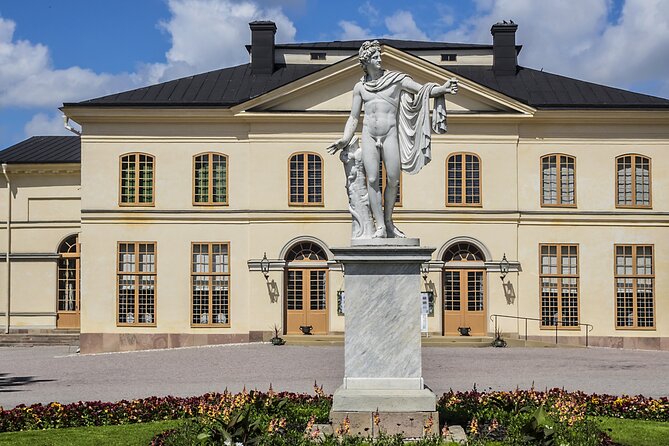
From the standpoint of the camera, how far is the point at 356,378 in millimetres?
11266

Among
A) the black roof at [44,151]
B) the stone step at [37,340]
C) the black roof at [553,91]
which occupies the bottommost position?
the stone step at [37,340]

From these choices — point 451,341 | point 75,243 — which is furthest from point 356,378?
point 75,243

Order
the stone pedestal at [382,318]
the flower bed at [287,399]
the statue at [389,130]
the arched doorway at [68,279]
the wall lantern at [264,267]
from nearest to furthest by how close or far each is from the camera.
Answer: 1. the stone pedestal at [382,318]
2. the statue at [389,130]
3. the flower bed at [287,399]
4. the wall lantern at [264,267]
5. the arched doorway at [68,279]

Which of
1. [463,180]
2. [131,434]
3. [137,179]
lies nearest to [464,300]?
[463,180]

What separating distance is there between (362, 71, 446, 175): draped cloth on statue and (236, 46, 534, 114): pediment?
1975cm

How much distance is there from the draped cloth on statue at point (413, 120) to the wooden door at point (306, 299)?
20.2 meters

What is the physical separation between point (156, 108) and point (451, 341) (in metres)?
12.2

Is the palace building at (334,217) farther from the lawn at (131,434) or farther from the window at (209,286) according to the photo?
the lawn at (131,434)

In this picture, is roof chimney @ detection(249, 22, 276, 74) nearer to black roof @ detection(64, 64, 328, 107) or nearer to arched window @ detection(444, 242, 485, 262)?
black roof @ detection(64, 64, 328, 107)

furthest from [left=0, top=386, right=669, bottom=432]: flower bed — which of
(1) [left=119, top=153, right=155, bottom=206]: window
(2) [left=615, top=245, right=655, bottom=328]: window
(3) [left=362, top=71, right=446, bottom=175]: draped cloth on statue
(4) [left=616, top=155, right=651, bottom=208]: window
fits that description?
(4) [left=616, top=155, right=651, bottom=208]: window

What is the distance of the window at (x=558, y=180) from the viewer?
32.1m

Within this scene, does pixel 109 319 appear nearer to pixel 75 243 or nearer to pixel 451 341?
pixel 75 243

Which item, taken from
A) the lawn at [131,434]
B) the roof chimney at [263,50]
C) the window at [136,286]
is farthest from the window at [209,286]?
the lawn at [131,434]

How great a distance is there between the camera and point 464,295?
32.0 m
